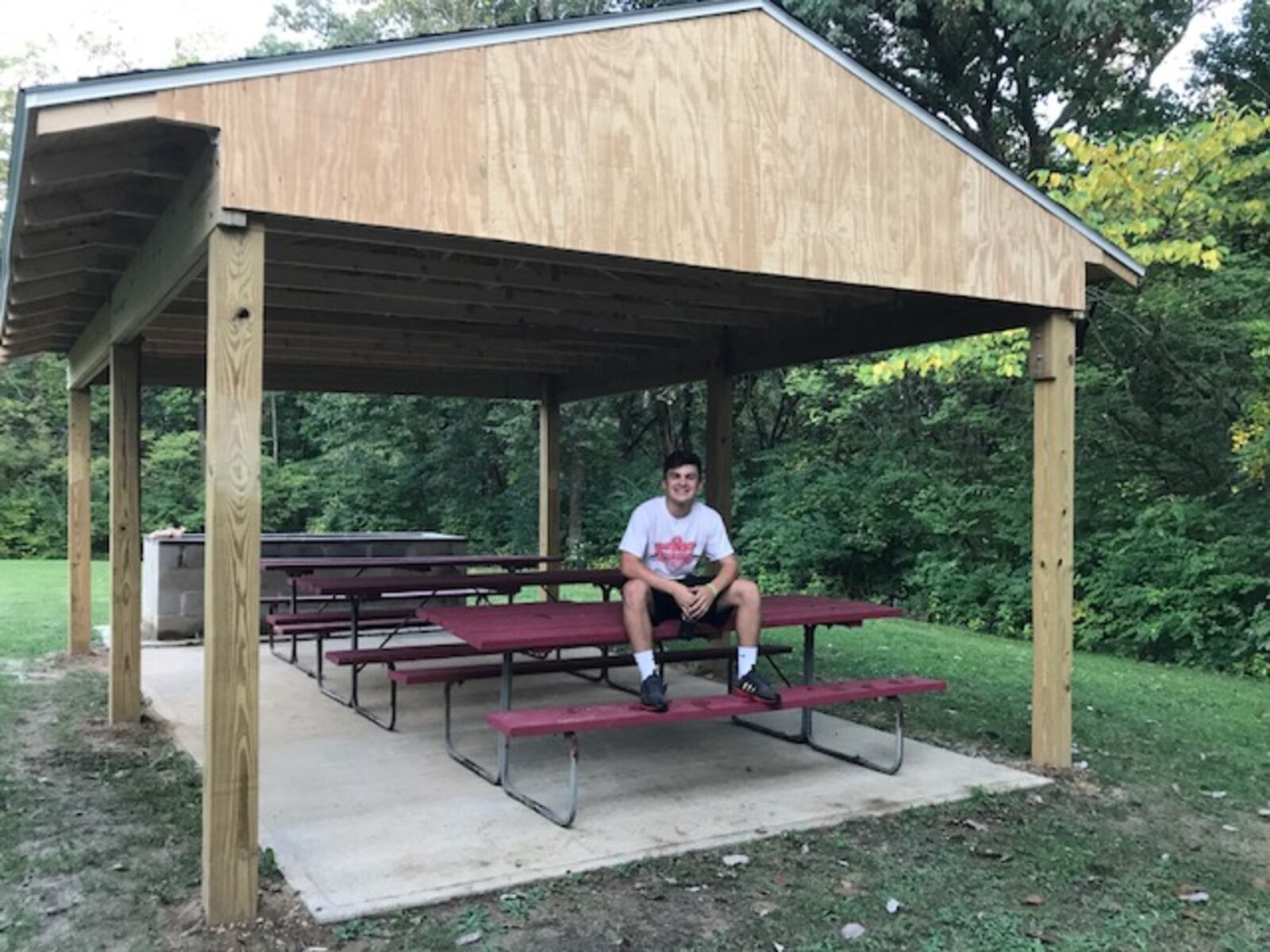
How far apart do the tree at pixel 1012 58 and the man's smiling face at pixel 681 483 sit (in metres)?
10.3

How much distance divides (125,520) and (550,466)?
5.10m

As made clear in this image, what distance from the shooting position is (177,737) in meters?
5.92

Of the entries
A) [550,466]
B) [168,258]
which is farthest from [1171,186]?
[168,258]

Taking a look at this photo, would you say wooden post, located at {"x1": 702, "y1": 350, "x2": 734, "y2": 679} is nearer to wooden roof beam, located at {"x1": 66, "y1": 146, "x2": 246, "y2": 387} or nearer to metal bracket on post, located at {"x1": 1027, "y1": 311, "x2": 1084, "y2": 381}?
metal bracket on post, located at {"x1": 1027, "y1": 311, "x2": 1084, "y2": 381}

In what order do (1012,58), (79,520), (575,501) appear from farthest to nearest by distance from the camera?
(575,501), (1012,58), (79,520)

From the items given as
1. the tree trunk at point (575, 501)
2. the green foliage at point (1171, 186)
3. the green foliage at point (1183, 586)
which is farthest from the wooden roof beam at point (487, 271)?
the tree trunk at point (575, 501)

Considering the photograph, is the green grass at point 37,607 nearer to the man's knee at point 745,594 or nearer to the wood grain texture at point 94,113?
the man's knee at point 745,594

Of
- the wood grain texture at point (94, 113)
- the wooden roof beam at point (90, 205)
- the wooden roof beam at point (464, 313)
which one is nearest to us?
the wood grain texture at point (94, 113)


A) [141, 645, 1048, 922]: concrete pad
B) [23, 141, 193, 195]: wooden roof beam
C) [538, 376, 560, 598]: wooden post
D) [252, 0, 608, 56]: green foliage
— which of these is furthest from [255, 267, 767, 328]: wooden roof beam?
[252, 0, 608, 56]: green foliage

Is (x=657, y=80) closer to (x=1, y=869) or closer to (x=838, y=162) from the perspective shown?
(x=838, y=162)

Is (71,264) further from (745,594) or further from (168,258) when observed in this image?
(745,594)

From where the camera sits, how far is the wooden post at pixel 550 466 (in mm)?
10438

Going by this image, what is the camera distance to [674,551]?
17.3 feet

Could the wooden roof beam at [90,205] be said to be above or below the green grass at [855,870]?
above
